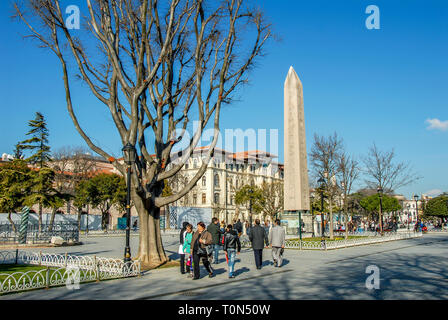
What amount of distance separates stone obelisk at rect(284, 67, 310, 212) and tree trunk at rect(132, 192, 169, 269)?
7.27m

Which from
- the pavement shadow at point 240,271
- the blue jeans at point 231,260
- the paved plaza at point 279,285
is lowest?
the pavement shadow at point 240,271

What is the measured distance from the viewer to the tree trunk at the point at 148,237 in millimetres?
13180

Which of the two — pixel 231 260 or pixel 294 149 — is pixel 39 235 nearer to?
pixel 294 149

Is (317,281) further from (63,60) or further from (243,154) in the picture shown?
(243,154)

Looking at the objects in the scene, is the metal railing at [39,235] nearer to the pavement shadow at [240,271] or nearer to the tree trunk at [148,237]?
the tree trunk at [148,237]

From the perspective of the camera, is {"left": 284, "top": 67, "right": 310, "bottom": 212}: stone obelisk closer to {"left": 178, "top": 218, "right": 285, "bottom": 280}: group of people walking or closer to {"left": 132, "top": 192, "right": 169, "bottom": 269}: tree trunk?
{"left": 178, "top": 218, "right": 285, "bottom": 280}: group of people walking

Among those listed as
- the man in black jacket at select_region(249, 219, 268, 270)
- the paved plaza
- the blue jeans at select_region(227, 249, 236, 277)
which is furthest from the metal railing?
the blue jeans at select_region(227, 249, 236, 277)

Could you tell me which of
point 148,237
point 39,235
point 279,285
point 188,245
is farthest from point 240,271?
point 39,235

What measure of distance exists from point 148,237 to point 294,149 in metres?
8.76

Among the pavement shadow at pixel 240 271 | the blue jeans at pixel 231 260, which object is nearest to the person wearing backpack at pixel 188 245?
the blue jeans at pixel 231 260

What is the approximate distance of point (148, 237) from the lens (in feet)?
43.9

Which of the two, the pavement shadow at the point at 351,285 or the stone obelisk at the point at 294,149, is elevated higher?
the stone obelisk at the point at 294,149

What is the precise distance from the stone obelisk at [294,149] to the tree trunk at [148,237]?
23.9 feet

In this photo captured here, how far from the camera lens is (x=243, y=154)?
80.4 metres
